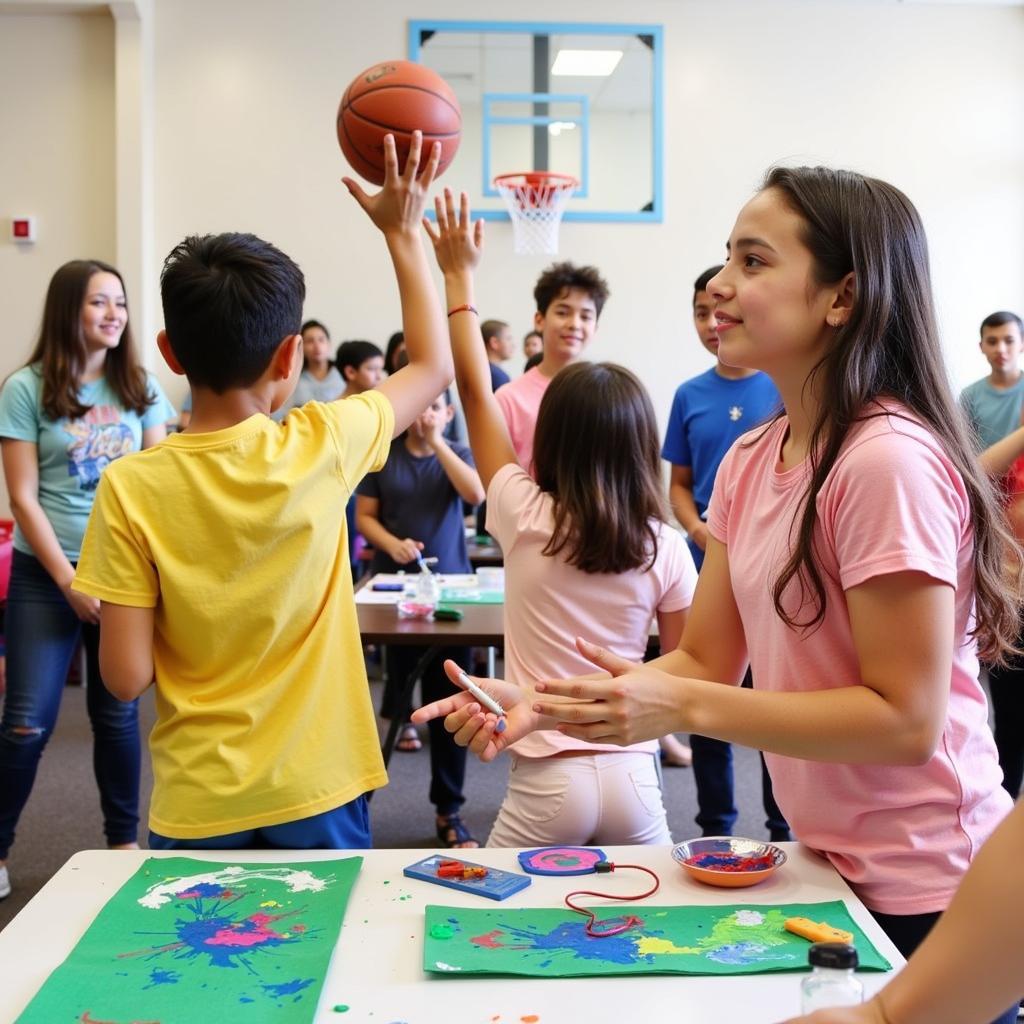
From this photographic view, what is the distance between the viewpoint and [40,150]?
6.99 meters

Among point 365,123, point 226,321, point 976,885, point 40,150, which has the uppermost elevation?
point 40,150

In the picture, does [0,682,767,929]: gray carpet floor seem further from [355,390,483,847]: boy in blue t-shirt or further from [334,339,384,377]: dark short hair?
[334,339,384,377]: dark short hair

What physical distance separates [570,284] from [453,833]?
1676 mm

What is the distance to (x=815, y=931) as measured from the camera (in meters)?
1.15

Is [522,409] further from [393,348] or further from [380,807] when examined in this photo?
[393,348]

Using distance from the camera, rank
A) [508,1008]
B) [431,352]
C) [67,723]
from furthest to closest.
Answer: [67,723] < [431,352] < [508,1008]

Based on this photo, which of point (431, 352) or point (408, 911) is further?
point (431, 352)

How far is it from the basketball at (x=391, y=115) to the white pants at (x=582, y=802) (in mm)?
1092

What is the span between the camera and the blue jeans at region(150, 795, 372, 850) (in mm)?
1493

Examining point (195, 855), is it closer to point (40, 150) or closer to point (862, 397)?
point (862, 397)

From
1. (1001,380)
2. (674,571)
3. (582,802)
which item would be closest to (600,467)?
(674,571)

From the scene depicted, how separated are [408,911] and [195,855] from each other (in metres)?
0.31

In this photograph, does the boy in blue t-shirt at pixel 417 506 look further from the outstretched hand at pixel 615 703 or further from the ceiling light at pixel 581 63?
the ceiling light at pixel 581 63

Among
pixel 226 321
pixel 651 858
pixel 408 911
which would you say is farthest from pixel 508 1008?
pixel 226 321
